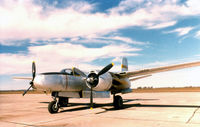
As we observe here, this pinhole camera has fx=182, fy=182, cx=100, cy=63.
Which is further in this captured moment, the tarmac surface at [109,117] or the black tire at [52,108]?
the black tire at [52,108]

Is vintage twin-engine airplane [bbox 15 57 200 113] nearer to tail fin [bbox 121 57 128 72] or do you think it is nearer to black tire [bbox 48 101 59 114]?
black tire [bbox 48 101 59 114]

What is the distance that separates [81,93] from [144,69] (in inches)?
207

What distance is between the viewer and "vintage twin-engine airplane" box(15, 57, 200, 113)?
38.5 feet

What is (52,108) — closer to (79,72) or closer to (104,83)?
(79,72)

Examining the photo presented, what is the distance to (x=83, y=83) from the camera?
47.3 feet

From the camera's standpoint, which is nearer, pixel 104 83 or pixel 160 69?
pixel 104 83

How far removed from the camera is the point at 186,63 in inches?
503

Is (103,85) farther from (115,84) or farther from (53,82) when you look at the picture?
(53,82)

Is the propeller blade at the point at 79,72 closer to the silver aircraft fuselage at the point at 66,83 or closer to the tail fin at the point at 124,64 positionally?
the silver aircraft fuselage at the point at 66,83

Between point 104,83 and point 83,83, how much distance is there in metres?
2.43

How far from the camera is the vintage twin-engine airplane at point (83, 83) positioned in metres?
11.8

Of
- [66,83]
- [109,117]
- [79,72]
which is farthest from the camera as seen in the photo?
[79,72]

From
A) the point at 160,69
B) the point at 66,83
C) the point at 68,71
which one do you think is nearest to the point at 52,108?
the point at 66,83

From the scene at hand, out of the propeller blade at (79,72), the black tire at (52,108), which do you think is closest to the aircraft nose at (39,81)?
the black tire at (52,108)
